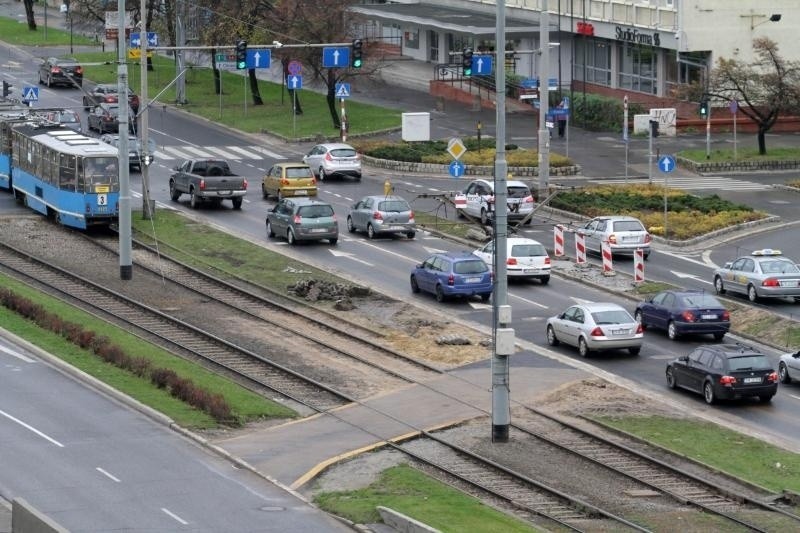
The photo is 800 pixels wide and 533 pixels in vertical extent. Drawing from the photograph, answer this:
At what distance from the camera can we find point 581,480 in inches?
1277

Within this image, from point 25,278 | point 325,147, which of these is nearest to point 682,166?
point 325,147

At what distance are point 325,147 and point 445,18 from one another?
32.9 metres

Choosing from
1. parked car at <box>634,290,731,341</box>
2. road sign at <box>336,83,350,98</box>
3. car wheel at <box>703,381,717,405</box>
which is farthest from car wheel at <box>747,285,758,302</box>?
road sign at <box>336,83,350,98</box>

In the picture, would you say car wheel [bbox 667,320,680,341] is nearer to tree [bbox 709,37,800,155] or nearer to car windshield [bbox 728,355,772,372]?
car windshield [bbox 728,355,772,372]

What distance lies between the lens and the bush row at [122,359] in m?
36.1

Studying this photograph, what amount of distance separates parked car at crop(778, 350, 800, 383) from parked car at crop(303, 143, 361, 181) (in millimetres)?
A: 33553

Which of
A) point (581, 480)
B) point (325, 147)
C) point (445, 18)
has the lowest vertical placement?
point (581, 480)

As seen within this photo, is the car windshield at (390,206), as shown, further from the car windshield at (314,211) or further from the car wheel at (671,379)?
the car wheel at (671,379)

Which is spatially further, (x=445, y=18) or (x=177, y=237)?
(x=445, y=18)

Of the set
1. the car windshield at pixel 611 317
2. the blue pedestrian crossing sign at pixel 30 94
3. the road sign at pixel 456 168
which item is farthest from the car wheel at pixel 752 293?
the blue pedestrian crossing sign at pixel 30 94

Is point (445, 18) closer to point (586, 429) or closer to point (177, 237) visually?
point (177, 237)

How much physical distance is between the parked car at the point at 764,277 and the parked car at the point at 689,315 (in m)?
3.80

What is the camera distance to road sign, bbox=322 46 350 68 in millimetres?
66000

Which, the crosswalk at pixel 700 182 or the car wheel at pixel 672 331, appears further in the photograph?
the crosswalk at pixel 700 182
